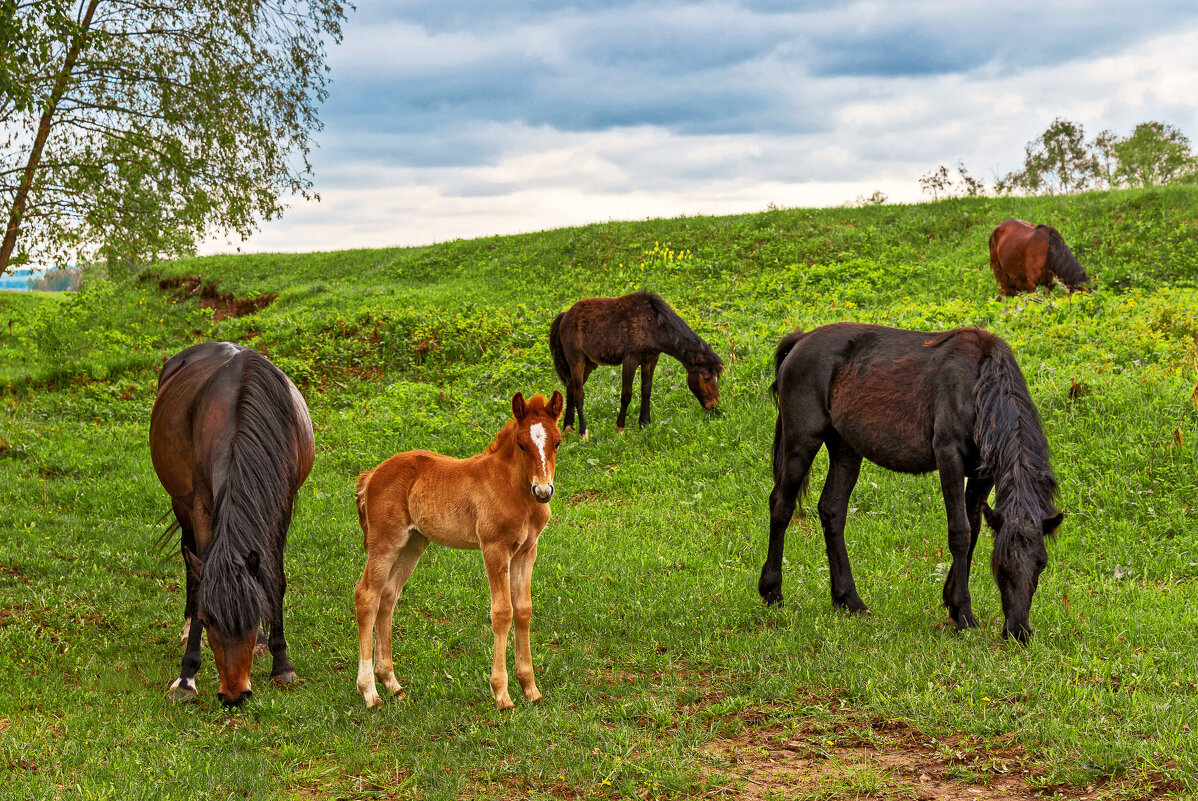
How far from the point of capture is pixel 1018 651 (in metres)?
5.39

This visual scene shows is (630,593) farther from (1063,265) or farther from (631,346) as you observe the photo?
(1063,265)

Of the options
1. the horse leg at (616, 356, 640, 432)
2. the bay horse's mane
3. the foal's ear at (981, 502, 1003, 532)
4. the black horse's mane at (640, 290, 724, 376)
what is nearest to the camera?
the bay horse's mane

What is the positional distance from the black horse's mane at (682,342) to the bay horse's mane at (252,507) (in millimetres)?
7384

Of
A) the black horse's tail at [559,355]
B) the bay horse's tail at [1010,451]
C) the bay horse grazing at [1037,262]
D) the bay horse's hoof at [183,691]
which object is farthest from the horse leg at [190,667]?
the bay horse grazing at [1037,262]

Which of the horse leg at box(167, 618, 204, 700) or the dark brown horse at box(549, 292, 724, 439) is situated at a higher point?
the dark brown horse at box(549, 292, 724, 439)

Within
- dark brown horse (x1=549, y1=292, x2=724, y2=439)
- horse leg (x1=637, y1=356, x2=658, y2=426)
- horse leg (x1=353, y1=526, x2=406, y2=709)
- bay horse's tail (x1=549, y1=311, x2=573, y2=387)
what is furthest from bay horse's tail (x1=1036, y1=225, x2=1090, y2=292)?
horse leg (x1=353, y1=526, x2=406, y2=709)

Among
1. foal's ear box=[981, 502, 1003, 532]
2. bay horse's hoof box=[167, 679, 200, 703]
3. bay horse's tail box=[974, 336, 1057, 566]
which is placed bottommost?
bay horse's hoof box=[167, 679, 200, 703]

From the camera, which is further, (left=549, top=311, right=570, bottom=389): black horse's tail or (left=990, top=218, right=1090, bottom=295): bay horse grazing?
(left=990, top=218, right=1090, bottom=295): bay horse grazing

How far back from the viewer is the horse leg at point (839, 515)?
6828 millimetres

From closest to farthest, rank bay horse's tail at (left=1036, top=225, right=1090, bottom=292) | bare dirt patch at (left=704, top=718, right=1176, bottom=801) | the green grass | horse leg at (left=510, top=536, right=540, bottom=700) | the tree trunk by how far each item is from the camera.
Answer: bare dirt patch at (left=704, top=718, right=1176, bottom=801) < the green grass < horse leg at (left=510, top=536, right=540, bottom=700) < the tree trunk < bay horse's tail at (left=1036, top=225, right=1090, bottom=292)

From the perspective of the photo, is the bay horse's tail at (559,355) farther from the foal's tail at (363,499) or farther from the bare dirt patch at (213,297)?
the bare dirt patch at (213,297)

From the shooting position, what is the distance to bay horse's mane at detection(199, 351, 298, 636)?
4980 mm

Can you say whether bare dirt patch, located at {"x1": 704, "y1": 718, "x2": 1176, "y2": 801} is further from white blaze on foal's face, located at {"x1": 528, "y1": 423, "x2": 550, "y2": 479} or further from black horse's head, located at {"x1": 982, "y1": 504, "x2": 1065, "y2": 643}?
white blaze on foal's face, located at {"x1": 528, "y1": 423, "x2": 550, "y2": 479}

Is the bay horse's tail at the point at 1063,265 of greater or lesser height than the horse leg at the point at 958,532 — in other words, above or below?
above
